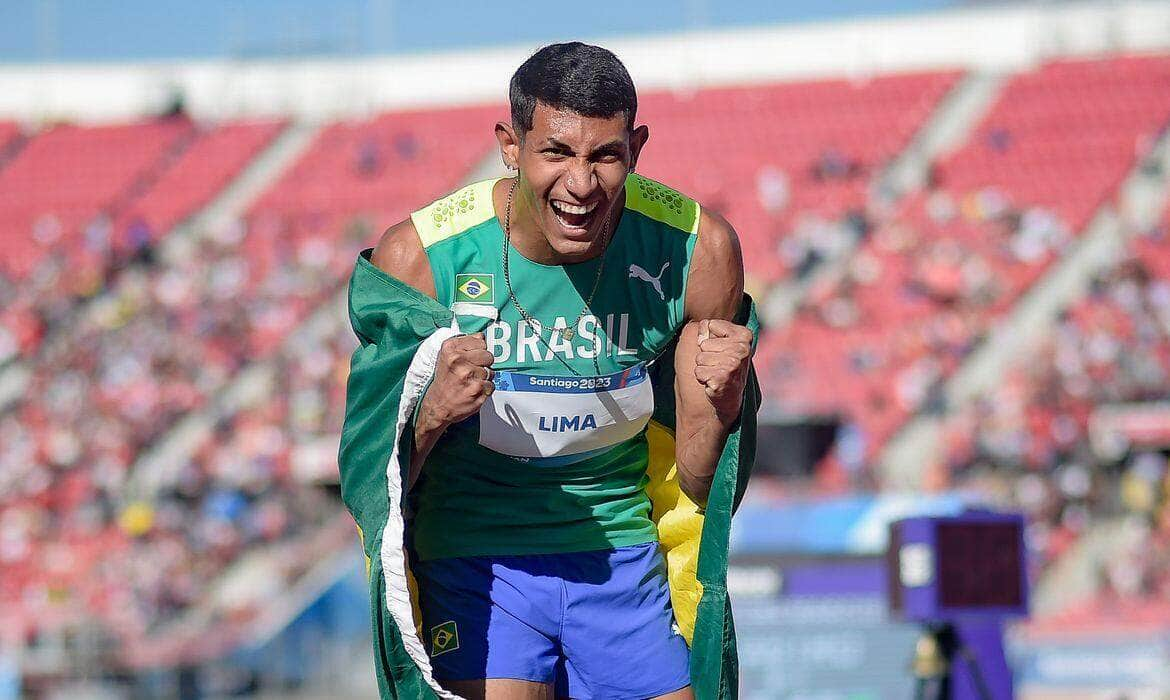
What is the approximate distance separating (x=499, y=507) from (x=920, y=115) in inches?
891

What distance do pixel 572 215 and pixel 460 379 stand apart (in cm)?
45

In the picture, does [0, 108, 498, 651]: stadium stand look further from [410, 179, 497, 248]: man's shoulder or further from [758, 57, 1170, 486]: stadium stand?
[410, 179, 497, 248]: man's shoulder

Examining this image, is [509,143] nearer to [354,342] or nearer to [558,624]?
[558,624]

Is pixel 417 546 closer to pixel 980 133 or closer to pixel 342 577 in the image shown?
pixel 342 577

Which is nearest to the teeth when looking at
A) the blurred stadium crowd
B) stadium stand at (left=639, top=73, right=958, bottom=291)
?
the blurred stadium crowd

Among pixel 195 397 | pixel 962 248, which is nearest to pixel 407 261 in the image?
pixel 962 248

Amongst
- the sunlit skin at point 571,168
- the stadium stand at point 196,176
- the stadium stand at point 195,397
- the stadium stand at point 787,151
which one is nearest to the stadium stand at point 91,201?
the stadium stand at point 196,176

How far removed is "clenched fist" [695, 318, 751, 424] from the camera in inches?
131

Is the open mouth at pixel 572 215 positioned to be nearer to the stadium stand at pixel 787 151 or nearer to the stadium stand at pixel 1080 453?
the stadium stand at pixel 1080 453

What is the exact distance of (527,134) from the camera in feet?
11.1

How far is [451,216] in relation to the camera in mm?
3562

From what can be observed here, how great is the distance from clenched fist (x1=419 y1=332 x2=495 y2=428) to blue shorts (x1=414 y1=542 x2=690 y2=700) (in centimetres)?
49

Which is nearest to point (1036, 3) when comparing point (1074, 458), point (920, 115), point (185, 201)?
point (920, 115)

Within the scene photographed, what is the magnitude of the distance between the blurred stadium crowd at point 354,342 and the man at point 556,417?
12.1 m
